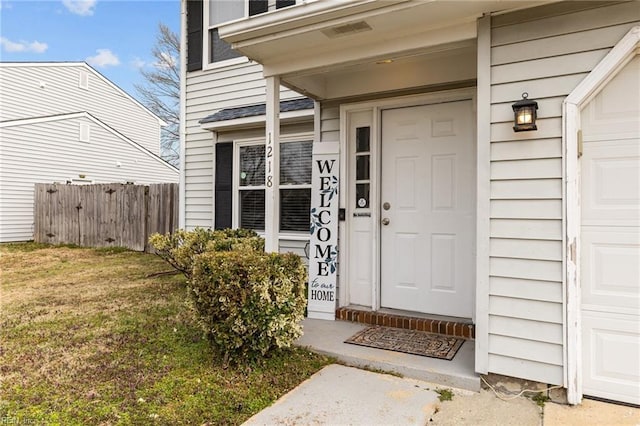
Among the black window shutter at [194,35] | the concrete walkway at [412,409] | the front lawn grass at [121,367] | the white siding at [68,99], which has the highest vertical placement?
the white siding at [68,99]

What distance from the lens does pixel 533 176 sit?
2430 millimetres

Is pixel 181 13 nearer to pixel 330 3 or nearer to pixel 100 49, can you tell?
pixel 330 3

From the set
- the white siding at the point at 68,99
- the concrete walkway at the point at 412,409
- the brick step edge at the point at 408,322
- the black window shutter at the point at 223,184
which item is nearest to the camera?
the concrete walkway at the point at 412,409

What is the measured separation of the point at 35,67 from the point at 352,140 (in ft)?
40.5

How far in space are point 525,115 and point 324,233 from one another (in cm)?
208

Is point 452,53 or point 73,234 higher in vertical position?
point 452,53

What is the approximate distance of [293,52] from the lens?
3266mm

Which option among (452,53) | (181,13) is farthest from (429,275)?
(181,13)


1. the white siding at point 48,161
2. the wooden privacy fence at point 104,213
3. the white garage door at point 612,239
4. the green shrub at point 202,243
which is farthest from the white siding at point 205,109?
the white siding at point 48,161

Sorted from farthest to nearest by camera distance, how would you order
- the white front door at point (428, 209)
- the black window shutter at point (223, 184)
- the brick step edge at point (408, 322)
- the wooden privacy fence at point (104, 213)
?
the wooden privacy fence at point (104, 213) < the black window shutter at point (223, 184) < the white front door at point (428, 209) < the brick step edge at point (408, 322)

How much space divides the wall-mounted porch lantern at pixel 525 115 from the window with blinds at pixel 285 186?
3.10 meters

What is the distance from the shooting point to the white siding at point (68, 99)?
11.3 metres

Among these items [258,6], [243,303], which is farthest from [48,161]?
[243,303]

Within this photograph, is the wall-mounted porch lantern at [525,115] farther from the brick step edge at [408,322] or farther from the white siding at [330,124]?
the white siding at [330,124]
